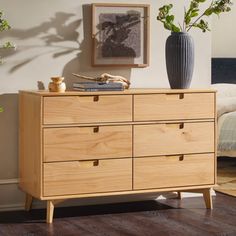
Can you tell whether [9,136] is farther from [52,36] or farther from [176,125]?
[176,125]

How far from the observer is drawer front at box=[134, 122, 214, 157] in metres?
4.03

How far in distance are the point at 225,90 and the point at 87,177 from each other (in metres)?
2.56

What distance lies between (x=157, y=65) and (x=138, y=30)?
0.27 meters

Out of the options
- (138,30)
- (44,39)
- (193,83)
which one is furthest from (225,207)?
(44,39)

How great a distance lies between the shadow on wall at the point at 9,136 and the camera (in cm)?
415

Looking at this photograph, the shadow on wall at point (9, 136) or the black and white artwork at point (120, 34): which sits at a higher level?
the black and white artwork at point (120, 34)

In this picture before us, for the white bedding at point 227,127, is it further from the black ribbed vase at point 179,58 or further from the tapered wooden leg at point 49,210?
the tapered wooden leg at point 49,210

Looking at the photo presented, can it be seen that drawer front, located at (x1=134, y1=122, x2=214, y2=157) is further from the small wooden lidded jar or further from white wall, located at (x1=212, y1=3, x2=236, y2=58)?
white wall, located at (x1=212, y1=3, x2=236, y2=58)

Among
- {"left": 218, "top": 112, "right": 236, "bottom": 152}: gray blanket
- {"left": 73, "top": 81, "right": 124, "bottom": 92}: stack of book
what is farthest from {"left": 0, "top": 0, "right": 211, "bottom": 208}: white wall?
{"left": 218, "top": 112, "right": 236, "bottom": 152}: gray blanket

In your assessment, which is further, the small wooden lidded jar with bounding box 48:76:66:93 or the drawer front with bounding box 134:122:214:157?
the drawer front with bounding box 134:122:214:157

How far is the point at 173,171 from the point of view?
412 centimetres

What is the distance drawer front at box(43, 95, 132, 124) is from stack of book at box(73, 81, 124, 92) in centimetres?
6

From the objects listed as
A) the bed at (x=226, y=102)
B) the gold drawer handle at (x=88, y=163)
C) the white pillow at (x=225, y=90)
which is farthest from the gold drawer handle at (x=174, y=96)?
the white pillow at (x=225, y=90)

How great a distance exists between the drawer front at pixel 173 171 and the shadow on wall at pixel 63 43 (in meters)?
0.68
